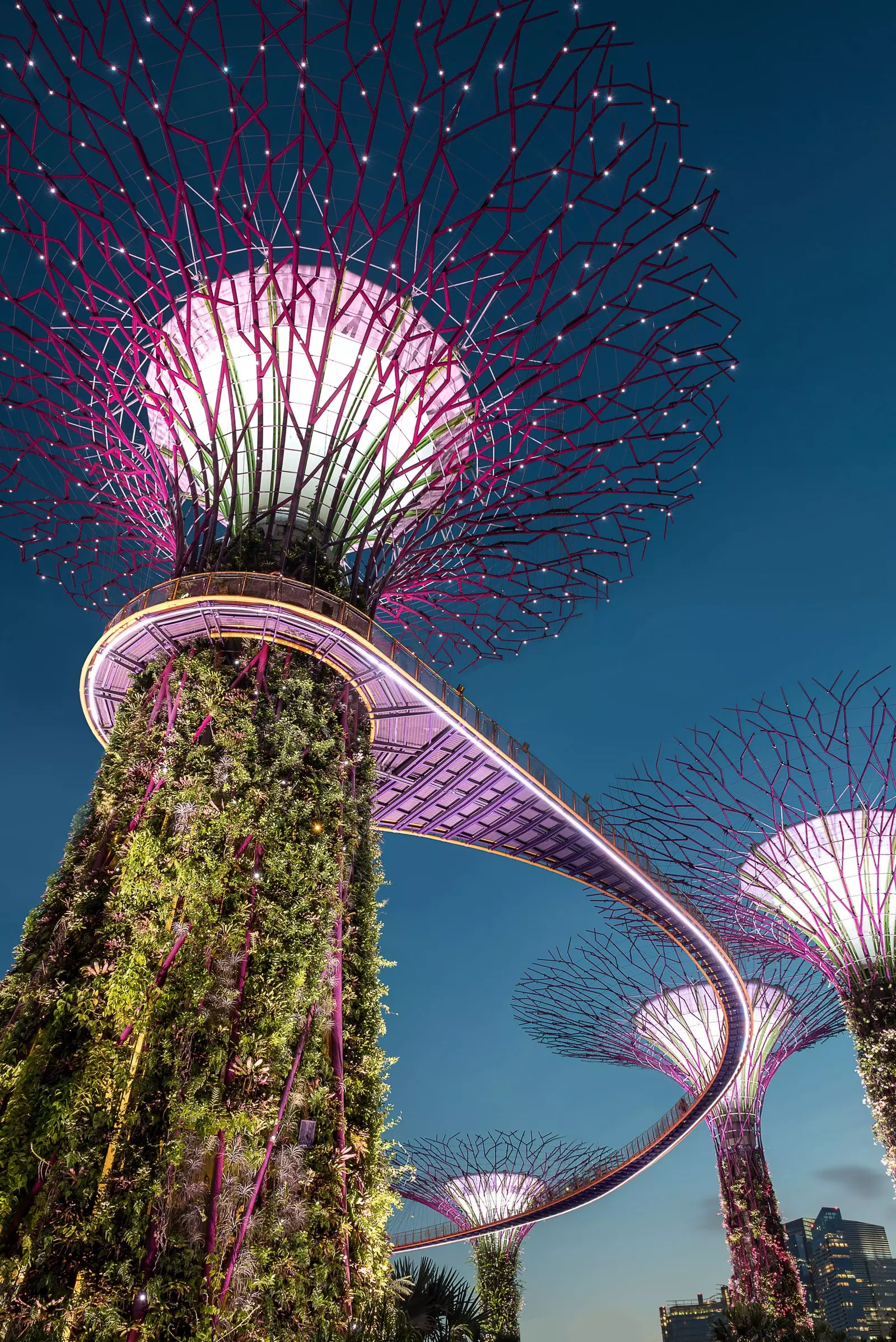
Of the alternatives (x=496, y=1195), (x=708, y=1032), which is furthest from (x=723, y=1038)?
(x=496, y=1195)

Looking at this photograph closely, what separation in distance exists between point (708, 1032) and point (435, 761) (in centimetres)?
2017

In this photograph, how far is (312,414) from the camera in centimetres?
1523

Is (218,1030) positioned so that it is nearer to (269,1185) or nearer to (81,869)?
(269,1185)

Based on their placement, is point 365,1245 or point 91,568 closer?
point 365,1245

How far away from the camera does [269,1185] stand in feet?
36.8

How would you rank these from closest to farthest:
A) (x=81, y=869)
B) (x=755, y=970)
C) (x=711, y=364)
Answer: (x=81, y=869) → (x=711, y=364) → (x=755, y=970)

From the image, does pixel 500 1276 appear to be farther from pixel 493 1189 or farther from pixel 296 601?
pixel 296 601

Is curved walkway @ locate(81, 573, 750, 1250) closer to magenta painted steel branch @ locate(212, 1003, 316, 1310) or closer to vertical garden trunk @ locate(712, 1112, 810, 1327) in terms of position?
Answer: vertical garden trunk @ locate(712, 1112, 810, 1327)

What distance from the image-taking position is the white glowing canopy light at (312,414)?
16.1 m

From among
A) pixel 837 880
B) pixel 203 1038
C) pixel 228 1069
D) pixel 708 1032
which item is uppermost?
pixel 837 880

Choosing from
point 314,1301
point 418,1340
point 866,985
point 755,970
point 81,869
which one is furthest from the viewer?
point 755,970

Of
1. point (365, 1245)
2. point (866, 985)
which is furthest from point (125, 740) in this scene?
point (866, 985)

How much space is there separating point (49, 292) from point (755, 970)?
107ft

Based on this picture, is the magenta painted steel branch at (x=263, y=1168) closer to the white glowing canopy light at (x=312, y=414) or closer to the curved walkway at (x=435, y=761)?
the curved walkway at (x=435, y=761)
